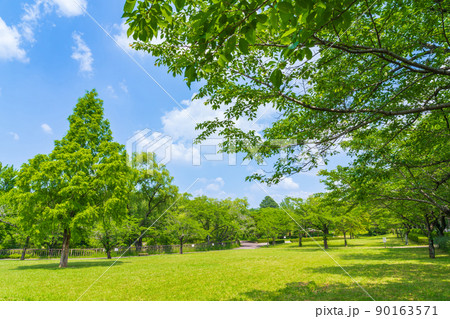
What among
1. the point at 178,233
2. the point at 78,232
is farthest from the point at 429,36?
Answer: the point at 178,233

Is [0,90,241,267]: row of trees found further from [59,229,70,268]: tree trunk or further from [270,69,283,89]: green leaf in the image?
[270,69,283,89]: green leaf

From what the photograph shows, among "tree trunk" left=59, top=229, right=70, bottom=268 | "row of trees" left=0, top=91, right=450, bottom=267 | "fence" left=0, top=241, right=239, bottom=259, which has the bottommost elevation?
"fence" left=0, top=241, right=239, bottom=259

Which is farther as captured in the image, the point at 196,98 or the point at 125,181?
the point at 125,181

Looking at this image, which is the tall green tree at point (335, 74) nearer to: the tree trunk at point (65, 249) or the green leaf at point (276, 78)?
the green leaf at point (276, 78)

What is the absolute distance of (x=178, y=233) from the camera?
26.9m

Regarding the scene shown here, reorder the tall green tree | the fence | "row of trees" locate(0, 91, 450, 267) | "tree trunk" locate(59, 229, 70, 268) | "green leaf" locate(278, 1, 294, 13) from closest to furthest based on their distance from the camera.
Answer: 1. "green leaf" locate(278, 1, 294, 13)
2. the tall green tree
3. "row of trees" locate(0, 91, 450, 267)
4. "tree trunk" locate(59, 229, 70, 268)
5. the fence

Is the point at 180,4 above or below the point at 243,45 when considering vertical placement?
above

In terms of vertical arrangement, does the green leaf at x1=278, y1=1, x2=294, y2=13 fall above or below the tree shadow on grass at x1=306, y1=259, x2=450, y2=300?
above

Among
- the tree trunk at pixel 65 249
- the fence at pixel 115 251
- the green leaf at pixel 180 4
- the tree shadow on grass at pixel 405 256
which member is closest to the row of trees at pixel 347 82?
the green leaf at pixel 180 4

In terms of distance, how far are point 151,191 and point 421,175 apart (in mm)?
23860

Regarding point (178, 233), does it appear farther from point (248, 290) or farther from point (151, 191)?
point (248, 290)

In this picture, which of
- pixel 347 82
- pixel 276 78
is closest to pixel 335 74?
pixel 347 82

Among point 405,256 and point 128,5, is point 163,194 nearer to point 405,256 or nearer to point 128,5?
point 405,256

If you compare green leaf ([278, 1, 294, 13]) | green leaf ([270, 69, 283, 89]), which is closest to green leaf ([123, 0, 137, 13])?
green leaf ([278, 1, 294, 13])
